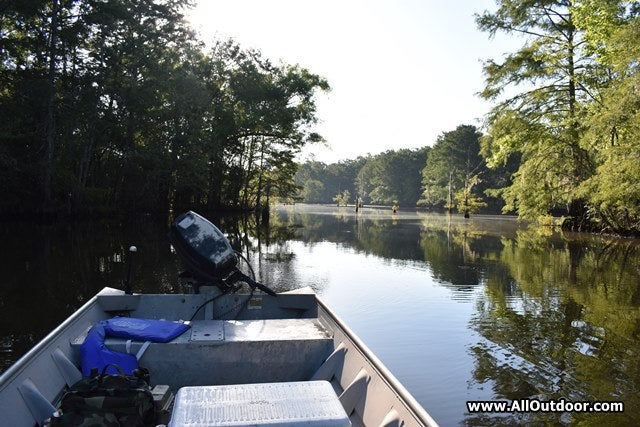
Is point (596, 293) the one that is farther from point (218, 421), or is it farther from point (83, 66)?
point (83, 66)

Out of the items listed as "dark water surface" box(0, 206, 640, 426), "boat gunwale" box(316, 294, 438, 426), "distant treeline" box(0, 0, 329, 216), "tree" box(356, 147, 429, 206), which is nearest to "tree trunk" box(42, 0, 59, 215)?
"distant treeline" box(0, 0, 329, 216)

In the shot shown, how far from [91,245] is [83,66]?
42.8 feet

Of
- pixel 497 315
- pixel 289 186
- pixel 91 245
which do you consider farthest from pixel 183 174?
pixel 497 315

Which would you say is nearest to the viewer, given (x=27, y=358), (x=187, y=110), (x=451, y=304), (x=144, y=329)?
(x=27, y=358)

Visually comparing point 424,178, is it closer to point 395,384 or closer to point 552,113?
point 552,113

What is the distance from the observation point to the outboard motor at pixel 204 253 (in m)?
5.39

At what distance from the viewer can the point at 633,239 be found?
74.6 ft

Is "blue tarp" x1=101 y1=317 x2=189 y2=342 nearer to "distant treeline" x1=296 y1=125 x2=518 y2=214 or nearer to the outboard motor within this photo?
the outboard motor

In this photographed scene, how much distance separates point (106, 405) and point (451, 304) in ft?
23.4

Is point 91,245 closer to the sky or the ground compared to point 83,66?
closer to the ground

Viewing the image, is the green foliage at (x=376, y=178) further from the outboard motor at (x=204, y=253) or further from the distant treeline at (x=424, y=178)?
the outboard motor at (x=204, y=253)

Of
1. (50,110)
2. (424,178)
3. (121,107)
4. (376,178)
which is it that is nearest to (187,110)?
(121,107)

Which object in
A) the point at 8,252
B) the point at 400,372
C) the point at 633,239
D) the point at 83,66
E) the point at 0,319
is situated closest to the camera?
the point at 400,372

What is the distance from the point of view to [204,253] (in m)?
5.39
